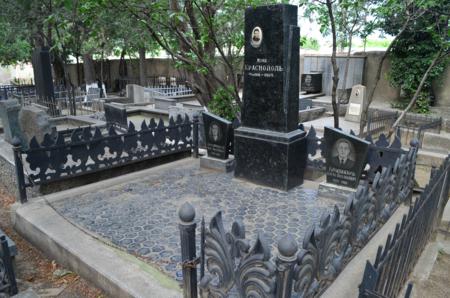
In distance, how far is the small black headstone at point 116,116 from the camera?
10.4 metres

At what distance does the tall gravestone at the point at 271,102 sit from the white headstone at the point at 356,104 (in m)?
9.78

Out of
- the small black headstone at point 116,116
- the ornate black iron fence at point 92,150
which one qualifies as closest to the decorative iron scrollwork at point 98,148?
the ornate black iron fence at point 92,150

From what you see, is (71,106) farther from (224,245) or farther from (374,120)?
(224,245)

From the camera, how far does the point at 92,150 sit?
632cm

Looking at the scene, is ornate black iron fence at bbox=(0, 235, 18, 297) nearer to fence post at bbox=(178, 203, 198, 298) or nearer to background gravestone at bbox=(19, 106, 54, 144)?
fence post at bbox=(178, 203, 198, 298)

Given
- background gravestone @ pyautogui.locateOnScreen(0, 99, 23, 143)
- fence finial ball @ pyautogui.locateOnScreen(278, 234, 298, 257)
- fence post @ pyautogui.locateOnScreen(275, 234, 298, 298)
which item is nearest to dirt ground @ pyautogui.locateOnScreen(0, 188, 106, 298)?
fence post @ pyautogui.locateOnScreen(275, 234, 298, 298)

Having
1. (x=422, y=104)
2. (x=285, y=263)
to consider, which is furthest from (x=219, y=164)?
(x=422, y=104)

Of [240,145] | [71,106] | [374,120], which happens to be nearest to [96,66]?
[71,106]

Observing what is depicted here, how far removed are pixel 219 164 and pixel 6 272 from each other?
4048 mm

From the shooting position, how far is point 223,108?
850cm

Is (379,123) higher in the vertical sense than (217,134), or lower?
lower

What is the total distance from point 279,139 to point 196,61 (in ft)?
8.81

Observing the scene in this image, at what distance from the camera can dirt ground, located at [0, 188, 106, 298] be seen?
3885 mm

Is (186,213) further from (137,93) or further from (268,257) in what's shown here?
(137,93)
